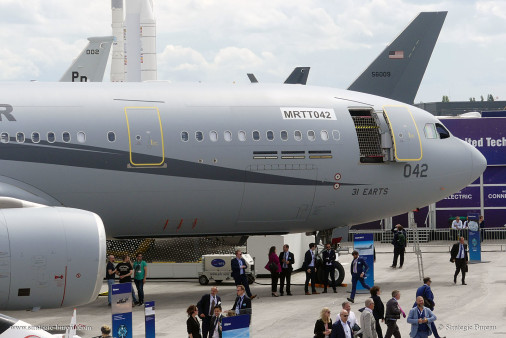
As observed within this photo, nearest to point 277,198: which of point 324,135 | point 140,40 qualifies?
point 324,135

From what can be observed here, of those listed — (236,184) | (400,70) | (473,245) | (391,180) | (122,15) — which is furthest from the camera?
(122,15)

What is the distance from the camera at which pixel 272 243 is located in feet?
109

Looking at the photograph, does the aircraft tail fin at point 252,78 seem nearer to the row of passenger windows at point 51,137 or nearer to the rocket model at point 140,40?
the row of passenger windows at point 51,137

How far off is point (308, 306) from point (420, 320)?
7304mm

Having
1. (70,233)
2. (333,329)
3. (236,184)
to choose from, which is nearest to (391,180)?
(236,184)

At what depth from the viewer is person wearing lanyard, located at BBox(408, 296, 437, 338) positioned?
19547mm

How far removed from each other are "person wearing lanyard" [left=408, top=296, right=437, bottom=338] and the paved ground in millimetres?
2699

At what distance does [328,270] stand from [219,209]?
450cm

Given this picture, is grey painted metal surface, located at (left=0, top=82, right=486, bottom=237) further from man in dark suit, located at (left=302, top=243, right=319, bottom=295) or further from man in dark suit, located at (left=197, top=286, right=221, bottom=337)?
man in dark suit, located at (left=197, top=286, right=221, bottom=337)

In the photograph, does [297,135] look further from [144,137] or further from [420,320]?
[420,320]

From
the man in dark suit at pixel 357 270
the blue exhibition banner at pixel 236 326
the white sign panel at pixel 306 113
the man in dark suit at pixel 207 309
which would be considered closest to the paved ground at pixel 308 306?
the man in dark suit at pixel 357 270

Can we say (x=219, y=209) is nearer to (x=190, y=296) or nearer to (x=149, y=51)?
(x=190, y=296)

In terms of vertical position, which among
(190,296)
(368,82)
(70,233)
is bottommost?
(190,296)

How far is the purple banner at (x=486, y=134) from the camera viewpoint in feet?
162
